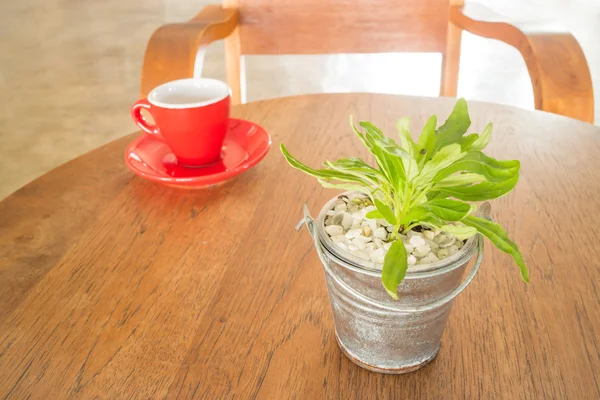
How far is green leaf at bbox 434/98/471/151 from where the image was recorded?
446 mm

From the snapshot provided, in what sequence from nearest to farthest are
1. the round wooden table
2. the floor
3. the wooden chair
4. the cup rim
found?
the round wooden table
the cup rim
the wooden chair
the floor

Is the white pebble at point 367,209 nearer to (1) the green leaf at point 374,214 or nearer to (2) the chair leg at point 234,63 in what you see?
(1) the green leaf at point 374,214

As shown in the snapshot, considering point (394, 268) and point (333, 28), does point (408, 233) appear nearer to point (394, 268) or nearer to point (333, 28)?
point (394, 268)

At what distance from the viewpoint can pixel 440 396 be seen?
0.47 metres

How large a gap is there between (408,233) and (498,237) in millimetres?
66

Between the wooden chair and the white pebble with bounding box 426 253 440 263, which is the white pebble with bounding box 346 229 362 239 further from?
the wooden chair

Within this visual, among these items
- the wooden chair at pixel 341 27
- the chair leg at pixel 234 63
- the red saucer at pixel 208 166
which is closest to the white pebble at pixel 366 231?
the red saucer at pixel 208 166

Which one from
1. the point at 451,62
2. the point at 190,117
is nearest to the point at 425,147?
the point at 190,117

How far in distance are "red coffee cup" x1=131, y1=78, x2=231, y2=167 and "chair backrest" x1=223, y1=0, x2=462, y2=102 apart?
496 millimetres

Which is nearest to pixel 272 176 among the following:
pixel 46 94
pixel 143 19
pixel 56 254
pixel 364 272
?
pixel 56 254

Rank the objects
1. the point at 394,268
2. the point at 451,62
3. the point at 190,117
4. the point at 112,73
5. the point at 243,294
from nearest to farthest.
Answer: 1. the point at 394,268
2. the point at 243,294
3. the point at 190,117
4. the point at 451,62
5. the point at 112,73

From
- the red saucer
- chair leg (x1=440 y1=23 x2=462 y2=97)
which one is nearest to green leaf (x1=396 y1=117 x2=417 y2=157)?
the red saucer

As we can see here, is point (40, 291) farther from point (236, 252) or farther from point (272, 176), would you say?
point (272, 176)

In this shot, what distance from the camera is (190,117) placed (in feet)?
2.40
